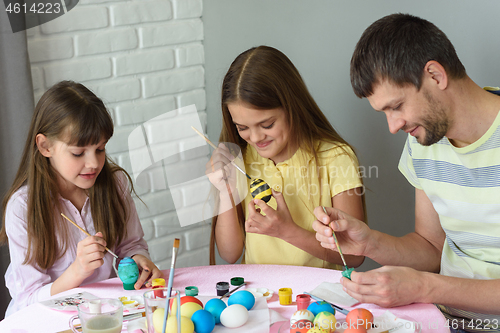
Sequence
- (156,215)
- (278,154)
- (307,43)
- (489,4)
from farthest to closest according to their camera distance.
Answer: (156,215) < (307,43) < (278,154) < (489,4)

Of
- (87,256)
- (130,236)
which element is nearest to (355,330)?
(87,256)

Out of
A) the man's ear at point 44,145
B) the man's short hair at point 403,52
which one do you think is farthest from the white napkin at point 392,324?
the man's ear at point 44,145

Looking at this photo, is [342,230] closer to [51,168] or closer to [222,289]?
[222,289]

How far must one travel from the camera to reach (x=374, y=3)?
4.89 ft

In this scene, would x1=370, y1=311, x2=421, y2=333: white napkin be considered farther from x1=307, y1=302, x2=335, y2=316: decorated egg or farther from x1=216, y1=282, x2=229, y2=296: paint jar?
x1=216, y1=282, x2=229, y2=296: paint jar

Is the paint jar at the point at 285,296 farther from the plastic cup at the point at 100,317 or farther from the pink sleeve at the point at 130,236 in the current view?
the pink sleeve at the point at 130,236

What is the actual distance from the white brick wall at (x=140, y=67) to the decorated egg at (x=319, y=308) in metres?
0.66

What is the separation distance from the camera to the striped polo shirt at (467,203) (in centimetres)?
106

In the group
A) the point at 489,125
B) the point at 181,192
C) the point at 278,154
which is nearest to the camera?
the point at 489,125

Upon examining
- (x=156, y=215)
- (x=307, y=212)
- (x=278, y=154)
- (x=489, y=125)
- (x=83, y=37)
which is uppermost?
(x=83, y=37)

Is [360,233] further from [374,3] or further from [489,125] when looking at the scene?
[374,3]

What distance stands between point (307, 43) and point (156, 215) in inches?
36.5

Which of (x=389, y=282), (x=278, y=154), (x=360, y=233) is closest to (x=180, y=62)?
(x=278, y=154)

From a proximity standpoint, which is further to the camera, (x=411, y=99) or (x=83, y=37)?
(x=83, y=37)
